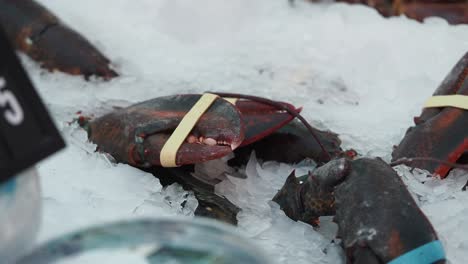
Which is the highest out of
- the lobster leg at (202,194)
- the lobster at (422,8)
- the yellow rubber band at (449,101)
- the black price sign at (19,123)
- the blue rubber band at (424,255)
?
the black price sign at (19,123)

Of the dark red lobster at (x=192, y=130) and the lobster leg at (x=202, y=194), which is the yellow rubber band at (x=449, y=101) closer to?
the dark red lobster at (x=192, y=130)

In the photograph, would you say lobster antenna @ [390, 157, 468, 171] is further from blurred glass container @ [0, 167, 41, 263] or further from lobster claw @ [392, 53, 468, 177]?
blurred glass container @ [0, 167, 41, 263]

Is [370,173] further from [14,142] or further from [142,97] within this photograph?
[142,97]

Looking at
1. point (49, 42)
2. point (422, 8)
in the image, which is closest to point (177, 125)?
point (49, 42)

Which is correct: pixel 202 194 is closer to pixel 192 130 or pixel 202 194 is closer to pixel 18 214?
pixel 192 130

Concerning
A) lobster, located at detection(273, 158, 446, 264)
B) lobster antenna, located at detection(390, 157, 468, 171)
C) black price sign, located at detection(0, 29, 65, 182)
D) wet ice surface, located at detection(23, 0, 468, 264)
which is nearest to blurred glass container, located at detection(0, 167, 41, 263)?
black price sign, located at detection(0, 29, 65, 182)

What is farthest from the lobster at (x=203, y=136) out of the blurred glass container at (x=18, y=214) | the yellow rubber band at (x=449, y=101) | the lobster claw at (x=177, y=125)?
the blurred glass container at (x=18, y=214)
